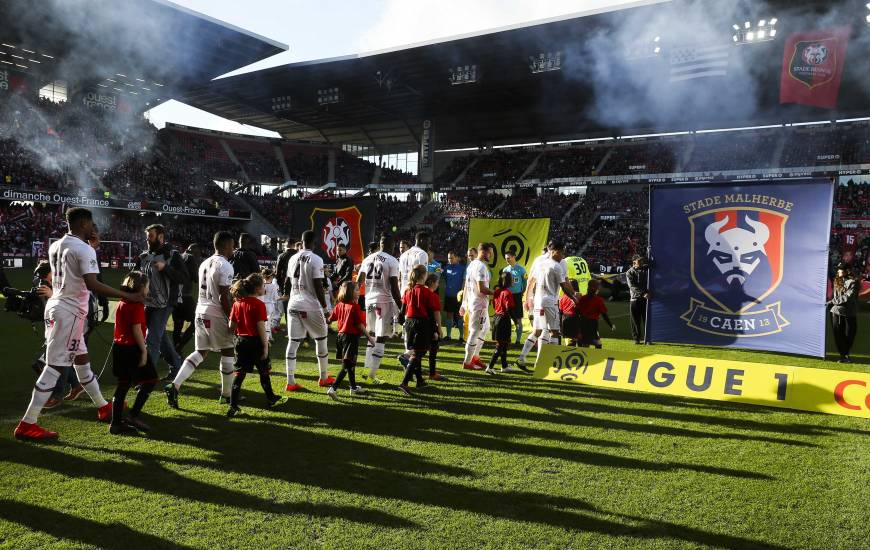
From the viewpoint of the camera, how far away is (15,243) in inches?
1261

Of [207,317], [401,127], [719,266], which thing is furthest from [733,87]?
[207,317]

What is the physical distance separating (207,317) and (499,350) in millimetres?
4297

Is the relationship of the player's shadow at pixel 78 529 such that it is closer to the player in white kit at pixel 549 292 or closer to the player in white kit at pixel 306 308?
the player in white kit at pixel 306 308

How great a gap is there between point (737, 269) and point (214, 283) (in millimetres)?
8421

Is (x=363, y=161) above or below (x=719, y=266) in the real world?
above

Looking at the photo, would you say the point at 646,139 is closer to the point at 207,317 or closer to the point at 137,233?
the point at 137,233

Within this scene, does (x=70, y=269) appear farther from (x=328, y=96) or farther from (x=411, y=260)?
(x=328, y=96)

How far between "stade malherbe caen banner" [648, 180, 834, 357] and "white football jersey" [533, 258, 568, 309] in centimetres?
287

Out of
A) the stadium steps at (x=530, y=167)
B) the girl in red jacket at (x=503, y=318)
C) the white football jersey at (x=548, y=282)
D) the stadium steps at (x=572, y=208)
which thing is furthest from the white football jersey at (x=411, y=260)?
the stadium steps at (x=530, y=167)

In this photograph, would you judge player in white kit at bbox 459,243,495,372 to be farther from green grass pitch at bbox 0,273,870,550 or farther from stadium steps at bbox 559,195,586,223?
stadium steps at bbox 559,195,586,223

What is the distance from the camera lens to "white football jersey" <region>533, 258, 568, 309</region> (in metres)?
8.72

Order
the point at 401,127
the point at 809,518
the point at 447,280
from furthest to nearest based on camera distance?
the point at 401,127
the point at 447,280
the point at 809,518

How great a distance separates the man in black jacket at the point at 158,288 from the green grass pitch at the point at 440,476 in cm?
80

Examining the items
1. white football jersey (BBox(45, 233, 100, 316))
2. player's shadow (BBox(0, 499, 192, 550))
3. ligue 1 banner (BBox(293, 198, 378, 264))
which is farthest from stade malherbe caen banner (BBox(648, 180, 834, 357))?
player's shadow (BBox(0, 499, 192, 550))
